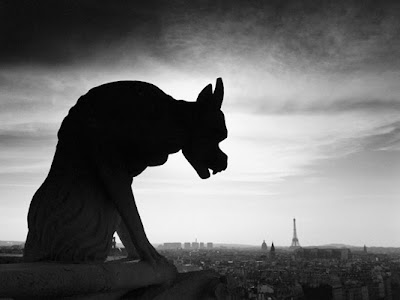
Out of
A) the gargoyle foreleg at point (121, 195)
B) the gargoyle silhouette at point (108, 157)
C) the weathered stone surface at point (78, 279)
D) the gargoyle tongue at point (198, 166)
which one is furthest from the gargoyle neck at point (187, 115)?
the weathered stone surface at point (78, 279)

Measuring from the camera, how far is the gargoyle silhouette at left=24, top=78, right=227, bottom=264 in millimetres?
2172

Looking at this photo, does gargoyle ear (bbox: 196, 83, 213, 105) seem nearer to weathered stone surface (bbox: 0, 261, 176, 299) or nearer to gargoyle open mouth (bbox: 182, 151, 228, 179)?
gargoyle open mouth (bbox: 182, 151, 228, 179)

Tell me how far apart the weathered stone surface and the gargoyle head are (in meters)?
0.52

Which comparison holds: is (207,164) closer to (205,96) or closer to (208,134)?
(208,134)

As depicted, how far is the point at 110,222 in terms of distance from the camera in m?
2.33

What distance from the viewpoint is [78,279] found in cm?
177

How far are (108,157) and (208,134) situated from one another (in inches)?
17.7

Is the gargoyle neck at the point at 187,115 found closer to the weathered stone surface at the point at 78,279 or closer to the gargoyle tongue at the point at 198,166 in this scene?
the gargoyle tongue at the point at 198,166

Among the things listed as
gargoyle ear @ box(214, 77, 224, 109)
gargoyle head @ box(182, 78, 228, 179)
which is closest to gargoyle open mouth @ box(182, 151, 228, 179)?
gargoyle head @ box(182, 78, 228, 179)

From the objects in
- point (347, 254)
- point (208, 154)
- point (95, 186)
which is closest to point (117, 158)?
point (95, 186)

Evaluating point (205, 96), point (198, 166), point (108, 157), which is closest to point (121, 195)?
point (108, 157)

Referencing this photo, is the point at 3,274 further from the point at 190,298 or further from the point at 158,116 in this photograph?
the point at 158,116

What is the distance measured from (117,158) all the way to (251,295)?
115 ft

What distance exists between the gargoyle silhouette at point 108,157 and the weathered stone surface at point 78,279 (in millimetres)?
123
